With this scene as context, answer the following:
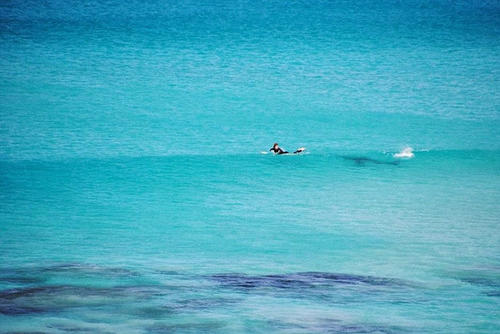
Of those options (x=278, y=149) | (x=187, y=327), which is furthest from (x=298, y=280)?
(x=278, y=149)

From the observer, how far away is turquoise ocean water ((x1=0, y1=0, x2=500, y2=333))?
9.30 meters

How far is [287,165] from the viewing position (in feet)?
52.2

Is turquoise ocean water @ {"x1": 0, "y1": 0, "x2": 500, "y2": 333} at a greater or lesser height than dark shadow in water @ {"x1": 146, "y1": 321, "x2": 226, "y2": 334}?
greater

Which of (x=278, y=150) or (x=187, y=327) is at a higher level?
(x=278, y=150)

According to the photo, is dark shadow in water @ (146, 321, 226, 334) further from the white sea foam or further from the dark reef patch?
the white sea foam

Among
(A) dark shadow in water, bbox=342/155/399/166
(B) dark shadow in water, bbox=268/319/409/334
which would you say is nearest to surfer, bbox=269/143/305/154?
(A) dark shadow in water, bbox=342/155/399/166

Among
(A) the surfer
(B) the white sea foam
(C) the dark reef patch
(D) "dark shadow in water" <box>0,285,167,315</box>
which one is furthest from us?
(B) the white sea foam

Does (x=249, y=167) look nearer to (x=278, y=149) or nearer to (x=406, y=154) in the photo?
(x=278, y=149)

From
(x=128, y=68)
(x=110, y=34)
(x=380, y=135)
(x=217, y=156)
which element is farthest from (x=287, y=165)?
(x=110, y=34)

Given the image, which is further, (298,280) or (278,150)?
(278,150)

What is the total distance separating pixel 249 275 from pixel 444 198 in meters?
5.57

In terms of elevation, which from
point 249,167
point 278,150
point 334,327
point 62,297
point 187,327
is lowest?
point 334,327

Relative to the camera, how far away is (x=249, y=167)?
15.6 meters

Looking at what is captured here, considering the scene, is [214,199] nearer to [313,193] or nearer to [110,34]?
[313,193]
